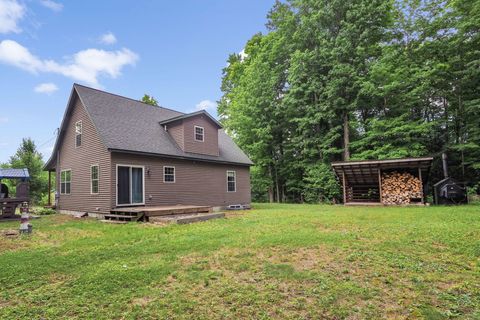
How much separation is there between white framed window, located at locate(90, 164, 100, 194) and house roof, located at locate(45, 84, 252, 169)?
5.40 feet

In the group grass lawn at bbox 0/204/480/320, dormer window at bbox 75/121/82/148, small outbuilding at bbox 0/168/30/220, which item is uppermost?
dormer window at bbox 75/121/82/148

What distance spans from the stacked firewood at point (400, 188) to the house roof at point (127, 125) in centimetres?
862

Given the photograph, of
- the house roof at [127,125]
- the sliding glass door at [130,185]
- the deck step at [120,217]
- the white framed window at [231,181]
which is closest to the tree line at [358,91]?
the white framed window at [231,181]

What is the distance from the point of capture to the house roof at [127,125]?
36.5ft

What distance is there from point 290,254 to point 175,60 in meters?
18.5

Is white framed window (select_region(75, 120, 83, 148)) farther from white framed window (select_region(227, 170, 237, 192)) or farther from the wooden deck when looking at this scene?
white framed window (select_region(227, 170, 237, 192))

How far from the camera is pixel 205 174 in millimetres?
14273

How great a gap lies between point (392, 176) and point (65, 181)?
56.1 feet

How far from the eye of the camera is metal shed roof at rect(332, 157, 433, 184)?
44.0ft

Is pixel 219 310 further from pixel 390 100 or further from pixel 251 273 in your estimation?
pixel 390 100

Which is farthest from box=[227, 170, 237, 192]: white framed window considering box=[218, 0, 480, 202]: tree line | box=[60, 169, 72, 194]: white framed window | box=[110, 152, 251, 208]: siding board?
box=[60, 169, 72, 194]: white framed window

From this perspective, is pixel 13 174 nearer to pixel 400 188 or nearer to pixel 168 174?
pixel 168 174

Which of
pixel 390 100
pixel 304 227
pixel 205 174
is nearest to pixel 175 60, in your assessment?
pixel 205 174

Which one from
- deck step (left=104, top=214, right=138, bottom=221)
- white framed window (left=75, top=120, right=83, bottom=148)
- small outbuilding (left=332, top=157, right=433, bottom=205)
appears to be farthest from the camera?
small outbuilding (left=332, top=157, right=433, bottom=205)
